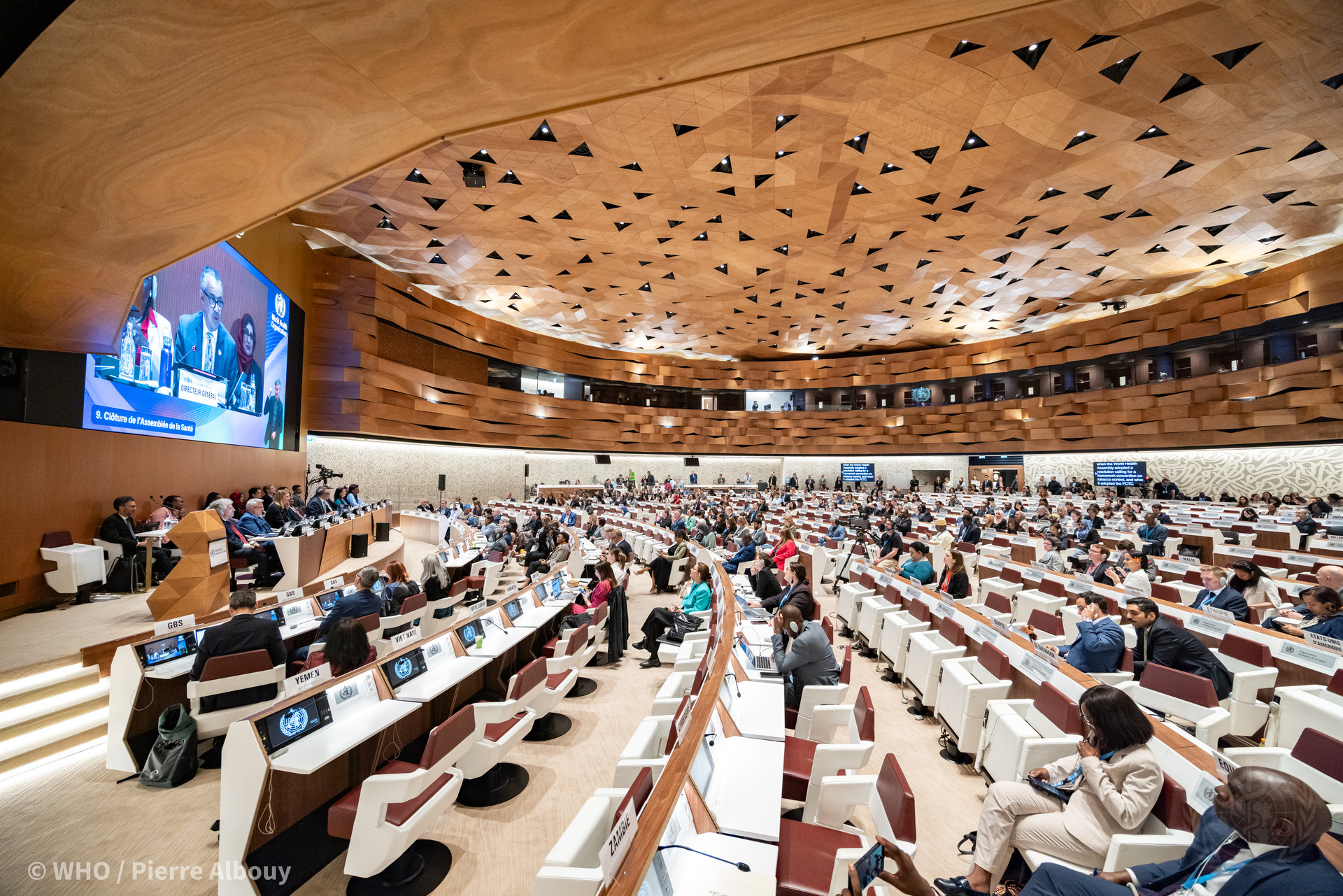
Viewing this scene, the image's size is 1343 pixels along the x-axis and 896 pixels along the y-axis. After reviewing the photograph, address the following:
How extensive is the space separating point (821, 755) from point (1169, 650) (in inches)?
114

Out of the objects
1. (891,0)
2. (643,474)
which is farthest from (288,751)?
(643,474)

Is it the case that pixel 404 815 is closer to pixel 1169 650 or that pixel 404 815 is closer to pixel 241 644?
pixel 241 644

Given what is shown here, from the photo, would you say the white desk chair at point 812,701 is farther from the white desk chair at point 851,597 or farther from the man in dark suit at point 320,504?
the man in dark suit at point 320,504

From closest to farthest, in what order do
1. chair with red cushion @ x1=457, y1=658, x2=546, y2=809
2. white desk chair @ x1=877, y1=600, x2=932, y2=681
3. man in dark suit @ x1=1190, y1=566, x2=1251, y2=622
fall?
chair with red cushion @ x1=457, y1=658, x2=546, y2=809 → man in dark suit @ x1=1190, y1=566, x2=1251, y2=622 → white desk chair @ x1=877, y1=600, x2=932, y2=681

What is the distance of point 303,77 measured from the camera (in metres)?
1.46

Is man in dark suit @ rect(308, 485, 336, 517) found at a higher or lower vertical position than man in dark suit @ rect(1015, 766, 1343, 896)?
higher

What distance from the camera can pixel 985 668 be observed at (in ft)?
13.1

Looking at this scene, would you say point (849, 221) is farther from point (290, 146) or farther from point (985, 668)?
point (290, 146)

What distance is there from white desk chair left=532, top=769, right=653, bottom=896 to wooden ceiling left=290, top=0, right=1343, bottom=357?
20.0 feet

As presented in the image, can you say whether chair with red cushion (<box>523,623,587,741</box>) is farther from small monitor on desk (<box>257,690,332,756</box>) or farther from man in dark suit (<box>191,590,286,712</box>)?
man in dark suit (<box>191,590,286,712</box>)

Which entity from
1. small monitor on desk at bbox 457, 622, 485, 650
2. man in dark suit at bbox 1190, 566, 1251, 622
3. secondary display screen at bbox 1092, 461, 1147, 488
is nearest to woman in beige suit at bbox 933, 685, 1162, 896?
small monitor on desk at bbox 457, 622, 485, 650

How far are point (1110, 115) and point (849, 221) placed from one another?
5.68 m

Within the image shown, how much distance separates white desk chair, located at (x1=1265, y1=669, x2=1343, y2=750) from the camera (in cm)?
277

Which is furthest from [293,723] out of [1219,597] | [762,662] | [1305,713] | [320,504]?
[320,504]
